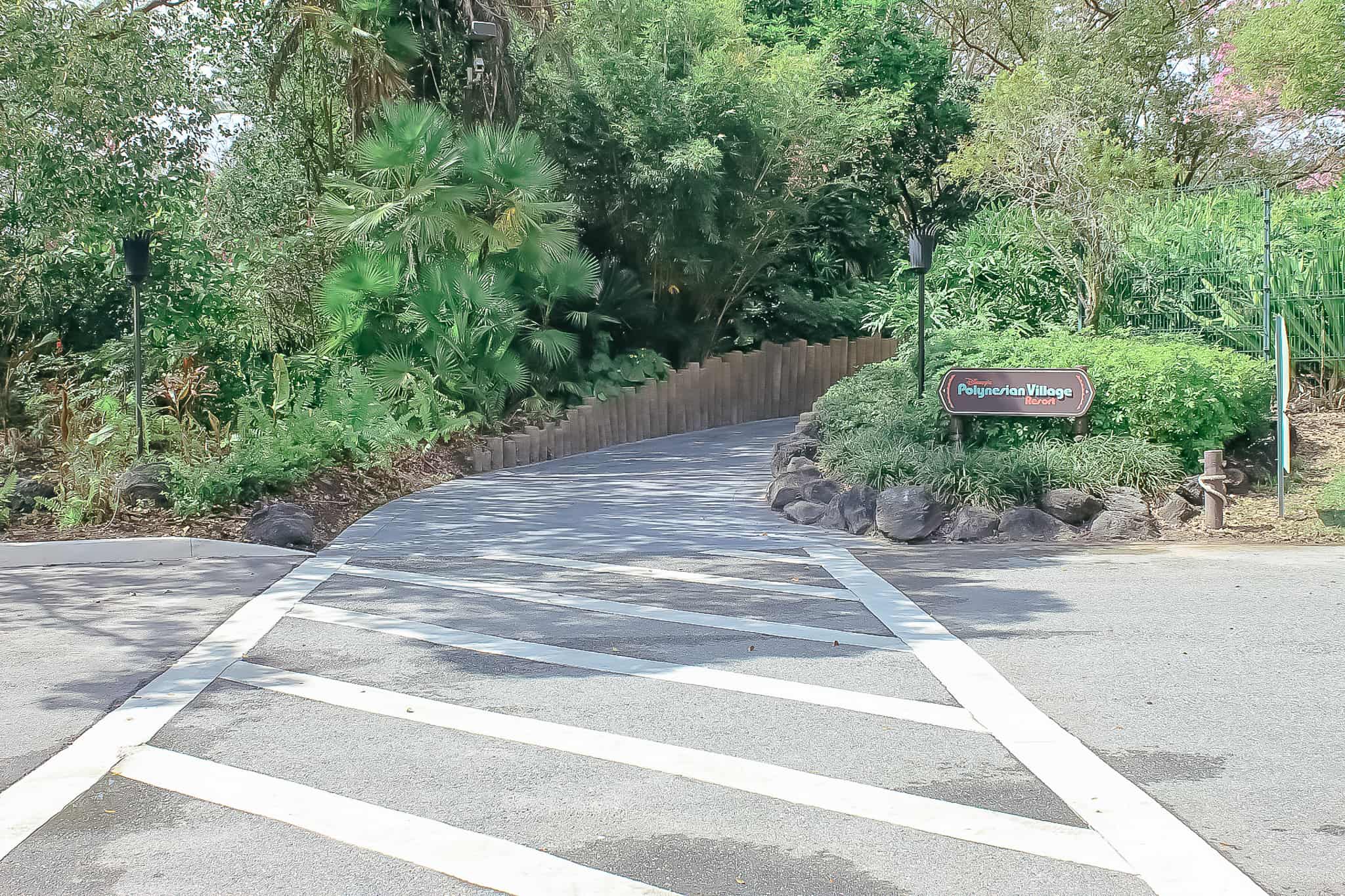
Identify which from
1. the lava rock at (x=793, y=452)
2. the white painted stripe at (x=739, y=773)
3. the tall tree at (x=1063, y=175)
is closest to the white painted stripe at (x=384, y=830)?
the white painted stripe at (x=739, y=773)

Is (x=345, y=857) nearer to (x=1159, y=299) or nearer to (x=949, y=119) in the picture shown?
(x=1159, y=299)

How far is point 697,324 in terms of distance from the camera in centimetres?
2044

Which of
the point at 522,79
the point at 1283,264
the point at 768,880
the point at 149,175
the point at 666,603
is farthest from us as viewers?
the point at 522,79

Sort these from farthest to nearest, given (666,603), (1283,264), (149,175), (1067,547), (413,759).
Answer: (149,175), (1283,264), (1067,547), (666,603), (413,759)

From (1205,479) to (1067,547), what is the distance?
61.9 inches

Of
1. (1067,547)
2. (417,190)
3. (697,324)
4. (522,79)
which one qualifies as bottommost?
(1067,547)

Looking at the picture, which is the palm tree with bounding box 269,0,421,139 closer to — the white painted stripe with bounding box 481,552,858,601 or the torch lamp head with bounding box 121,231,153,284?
the torch lamp head with bounding box 121,231,153,284

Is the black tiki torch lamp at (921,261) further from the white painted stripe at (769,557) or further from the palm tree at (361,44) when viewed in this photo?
the palm tree at (361,44)

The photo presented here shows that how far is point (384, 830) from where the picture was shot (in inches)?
165

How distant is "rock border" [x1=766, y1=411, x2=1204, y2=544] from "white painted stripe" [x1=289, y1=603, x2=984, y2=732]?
14.9ft

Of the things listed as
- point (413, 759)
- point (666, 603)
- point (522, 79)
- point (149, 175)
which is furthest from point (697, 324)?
point (413, 759)

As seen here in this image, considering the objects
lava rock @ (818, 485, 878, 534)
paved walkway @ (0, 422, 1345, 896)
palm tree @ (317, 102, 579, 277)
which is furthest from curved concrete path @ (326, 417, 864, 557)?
palm tree @ (317, 102, 579, 277)

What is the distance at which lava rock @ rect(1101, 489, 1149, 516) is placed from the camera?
10.8m

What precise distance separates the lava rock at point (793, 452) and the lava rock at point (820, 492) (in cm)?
139
